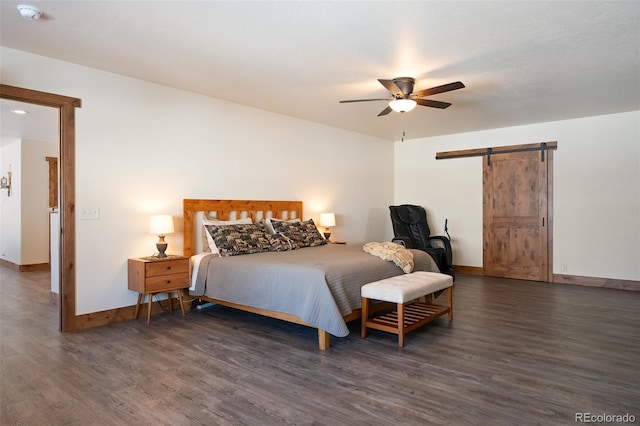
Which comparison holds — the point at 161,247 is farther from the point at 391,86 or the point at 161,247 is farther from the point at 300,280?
the point at 391,86

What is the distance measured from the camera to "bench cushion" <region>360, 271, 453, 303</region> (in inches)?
126

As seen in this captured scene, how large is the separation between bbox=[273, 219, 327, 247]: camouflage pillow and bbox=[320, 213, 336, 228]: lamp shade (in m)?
0.73

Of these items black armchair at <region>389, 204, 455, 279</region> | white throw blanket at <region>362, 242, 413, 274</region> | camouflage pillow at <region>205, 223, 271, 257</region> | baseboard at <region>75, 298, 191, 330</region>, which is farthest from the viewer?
black armchair at <region>389, 204, 455, 279</region>

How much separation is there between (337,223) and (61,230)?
401 cm

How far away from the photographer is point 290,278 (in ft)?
11.0

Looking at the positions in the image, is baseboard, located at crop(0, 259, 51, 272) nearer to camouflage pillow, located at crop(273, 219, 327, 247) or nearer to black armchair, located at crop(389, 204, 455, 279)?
camouflage pillow, located at crop(273, 219, 327, 247)

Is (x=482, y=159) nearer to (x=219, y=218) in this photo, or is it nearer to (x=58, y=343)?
(x=219, y=218)

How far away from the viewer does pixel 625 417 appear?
2086 mm

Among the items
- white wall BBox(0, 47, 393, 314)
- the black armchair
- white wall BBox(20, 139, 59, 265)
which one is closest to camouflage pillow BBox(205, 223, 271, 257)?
white wall BBox(0, 47, 393, 314)

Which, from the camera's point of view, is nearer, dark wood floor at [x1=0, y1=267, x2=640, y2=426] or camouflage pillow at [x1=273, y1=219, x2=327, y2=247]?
dark wood floor at [x1=0, y1=267, x2=640, y2=426]

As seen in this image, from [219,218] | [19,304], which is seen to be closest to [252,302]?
[219,218]

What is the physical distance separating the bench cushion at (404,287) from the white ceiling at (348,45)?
1.95 m

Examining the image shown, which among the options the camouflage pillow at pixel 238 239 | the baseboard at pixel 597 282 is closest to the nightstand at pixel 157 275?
the camouflage pillow at pixel 238 239

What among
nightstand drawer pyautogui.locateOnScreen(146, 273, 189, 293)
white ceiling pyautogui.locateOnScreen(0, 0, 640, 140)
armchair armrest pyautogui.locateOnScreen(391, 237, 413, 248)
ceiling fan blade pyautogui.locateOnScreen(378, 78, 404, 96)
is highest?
white ceiling pyautogui.locateOnScreen(0, 0, 640, 140)
